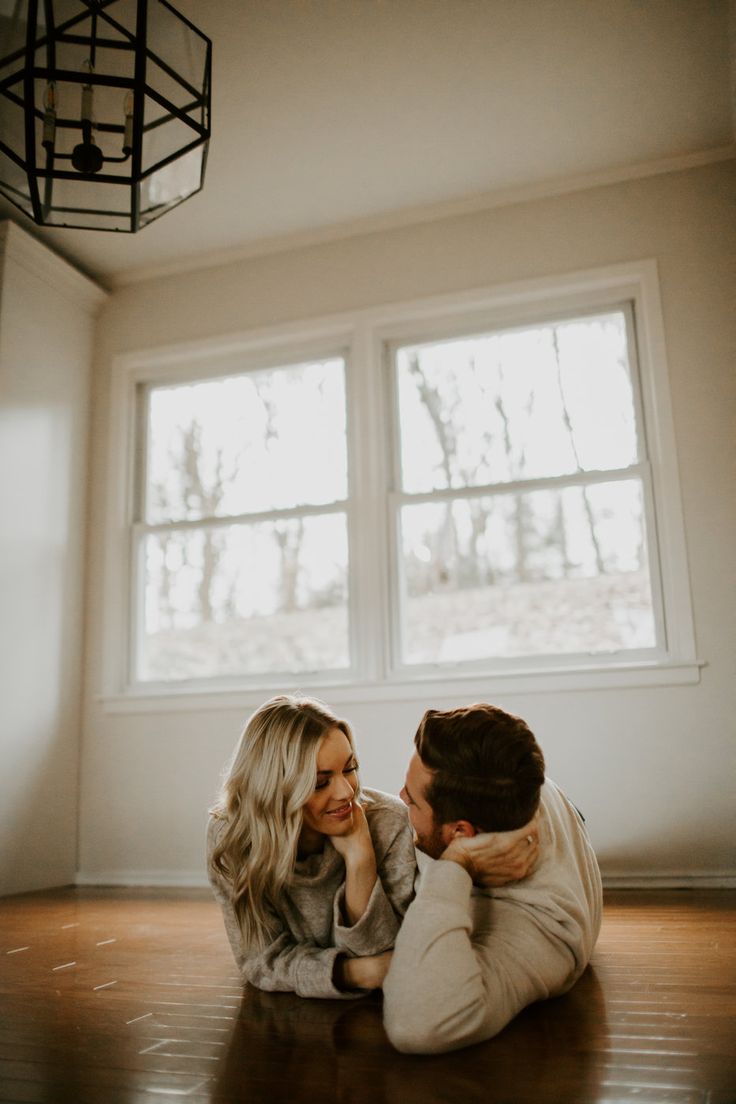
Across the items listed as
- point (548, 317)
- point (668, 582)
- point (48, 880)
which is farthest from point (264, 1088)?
point (548, 317)

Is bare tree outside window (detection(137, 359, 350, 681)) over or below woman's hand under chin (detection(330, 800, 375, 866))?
over

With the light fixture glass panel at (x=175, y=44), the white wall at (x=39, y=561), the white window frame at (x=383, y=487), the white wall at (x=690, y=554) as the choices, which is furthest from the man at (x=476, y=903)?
the white wall at (x=39, y=561)

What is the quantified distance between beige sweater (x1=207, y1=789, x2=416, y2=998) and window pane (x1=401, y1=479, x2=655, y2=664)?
2.04 metres

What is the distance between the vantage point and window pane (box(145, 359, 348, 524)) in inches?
180

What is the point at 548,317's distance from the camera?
4312mm

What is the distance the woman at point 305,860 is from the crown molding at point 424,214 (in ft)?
10.2

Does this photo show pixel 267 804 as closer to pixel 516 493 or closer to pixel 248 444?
pixel 516 493

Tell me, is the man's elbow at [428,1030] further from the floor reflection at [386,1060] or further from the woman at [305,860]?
the woman at [305,860]

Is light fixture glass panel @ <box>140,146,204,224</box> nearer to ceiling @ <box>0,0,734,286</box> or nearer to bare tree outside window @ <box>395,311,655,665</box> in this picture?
ceiling @ <box>0,0,734,286</box>

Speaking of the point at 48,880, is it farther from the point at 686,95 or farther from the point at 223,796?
the point at 686,95

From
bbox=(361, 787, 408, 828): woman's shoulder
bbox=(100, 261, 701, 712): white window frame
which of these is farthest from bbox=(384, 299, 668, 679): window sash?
bbox=(361, 787, 408, 828): woman's shoulder

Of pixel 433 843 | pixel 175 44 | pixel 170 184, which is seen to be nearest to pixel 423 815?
pixel 433 843

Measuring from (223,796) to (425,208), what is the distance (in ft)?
10.8

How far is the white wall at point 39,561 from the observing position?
4148 mm
